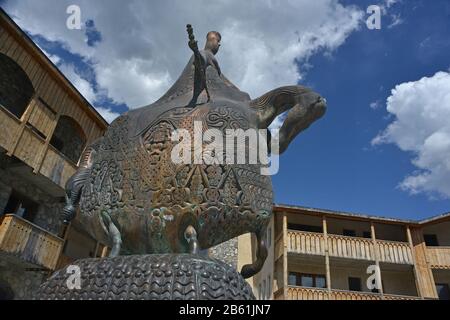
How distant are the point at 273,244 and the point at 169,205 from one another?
641 inches

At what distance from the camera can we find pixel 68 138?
13.4 metres

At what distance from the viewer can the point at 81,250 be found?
48.0 feet

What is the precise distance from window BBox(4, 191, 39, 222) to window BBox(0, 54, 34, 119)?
260cm

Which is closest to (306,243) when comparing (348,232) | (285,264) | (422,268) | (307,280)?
(285,264)

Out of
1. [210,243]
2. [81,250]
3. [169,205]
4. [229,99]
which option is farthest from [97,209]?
[81,250]

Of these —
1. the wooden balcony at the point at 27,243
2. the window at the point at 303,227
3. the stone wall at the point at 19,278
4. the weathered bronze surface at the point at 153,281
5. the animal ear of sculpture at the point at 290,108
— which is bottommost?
the weathered bronze surface at the point at 153,281

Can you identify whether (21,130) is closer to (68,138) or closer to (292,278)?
(68,138)

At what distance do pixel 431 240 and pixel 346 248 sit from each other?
580 cm

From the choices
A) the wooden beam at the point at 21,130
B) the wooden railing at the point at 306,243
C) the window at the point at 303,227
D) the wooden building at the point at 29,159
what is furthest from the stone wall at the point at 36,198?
the window at the point at 303,227

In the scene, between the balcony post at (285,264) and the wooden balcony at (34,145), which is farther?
the balcony post at (285,264)

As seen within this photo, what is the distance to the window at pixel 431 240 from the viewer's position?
18411 millimetres

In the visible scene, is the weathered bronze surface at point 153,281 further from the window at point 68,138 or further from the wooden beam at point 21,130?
the window at point 68,138
